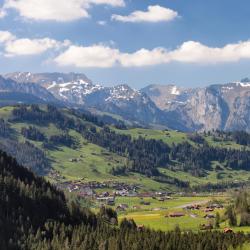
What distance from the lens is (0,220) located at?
195 m

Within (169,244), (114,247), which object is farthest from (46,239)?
(169,244)

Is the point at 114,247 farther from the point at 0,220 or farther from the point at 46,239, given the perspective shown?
the point at 0,220

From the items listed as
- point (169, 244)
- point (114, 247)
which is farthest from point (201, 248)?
point (114, 247)

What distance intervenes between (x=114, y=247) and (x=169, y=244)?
18.2 metres

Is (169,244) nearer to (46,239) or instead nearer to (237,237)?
(237,237)

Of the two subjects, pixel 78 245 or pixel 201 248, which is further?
pixel 78 245

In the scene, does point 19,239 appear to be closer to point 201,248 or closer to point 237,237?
point 201,248

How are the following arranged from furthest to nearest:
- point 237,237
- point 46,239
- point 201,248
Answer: point 46,239 → point 237,237 → point 201,248

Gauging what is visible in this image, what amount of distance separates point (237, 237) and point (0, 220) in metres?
83.8

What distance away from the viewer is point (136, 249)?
174625mm

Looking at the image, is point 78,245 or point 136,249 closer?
point 136,249

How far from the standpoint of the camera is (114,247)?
178m

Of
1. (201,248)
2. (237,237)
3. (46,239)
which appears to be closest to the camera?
(201,248)

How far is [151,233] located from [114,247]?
23867mm
